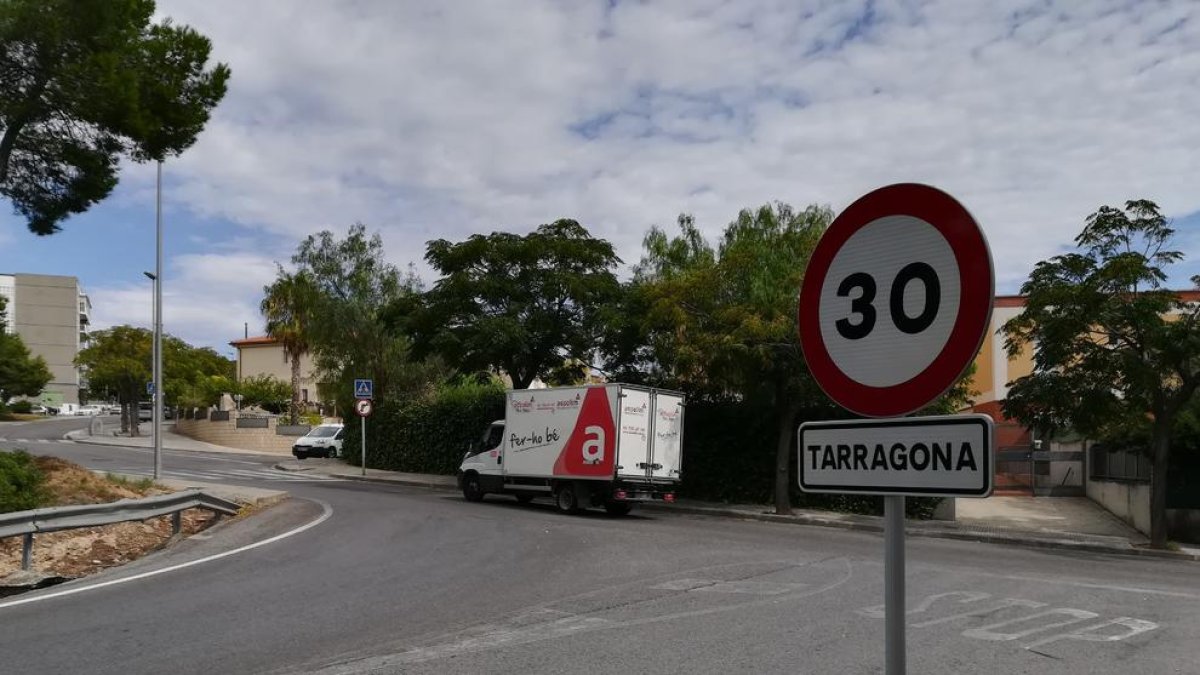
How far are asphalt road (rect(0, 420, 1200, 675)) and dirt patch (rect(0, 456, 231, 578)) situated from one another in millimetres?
1003

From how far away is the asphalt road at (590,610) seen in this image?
6.61m

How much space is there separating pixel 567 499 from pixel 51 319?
130 metres

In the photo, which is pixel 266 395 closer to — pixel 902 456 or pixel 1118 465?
pixel 1118 465

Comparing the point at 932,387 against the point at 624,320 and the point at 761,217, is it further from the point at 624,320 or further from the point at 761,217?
the point at 761,217

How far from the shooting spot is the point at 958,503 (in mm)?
23812

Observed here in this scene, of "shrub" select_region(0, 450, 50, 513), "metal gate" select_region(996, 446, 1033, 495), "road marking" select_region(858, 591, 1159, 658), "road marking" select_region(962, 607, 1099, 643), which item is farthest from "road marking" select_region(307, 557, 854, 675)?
"metal gate" select_region(996, 446, 1033, 495)

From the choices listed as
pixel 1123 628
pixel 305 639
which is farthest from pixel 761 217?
pixel 305 639

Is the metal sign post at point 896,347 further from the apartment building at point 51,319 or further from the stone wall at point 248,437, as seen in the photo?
the apartment building at point 51,319

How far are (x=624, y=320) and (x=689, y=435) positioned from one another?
3952mm

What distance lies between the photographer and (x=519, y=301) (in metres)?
26.2

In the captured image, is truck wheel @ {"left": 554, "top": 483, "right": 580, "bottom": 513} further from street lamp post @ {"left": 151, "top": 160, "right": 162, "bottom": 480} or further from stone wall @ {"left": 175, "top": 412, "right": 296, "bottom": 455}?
stone wall @ {"left": 175, "top": 412, "right": 296, "bottom": 455}

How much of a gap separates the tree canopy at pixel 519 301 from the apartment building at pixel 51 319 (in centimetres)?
11684

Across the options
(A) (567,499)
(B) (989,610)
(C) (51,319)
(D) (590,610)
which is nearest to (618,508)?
(A) (567,499)

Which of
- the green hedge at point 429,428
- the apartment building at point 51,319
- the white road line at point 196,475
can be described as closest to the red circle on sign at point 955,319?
the green hedge at point 429,428
